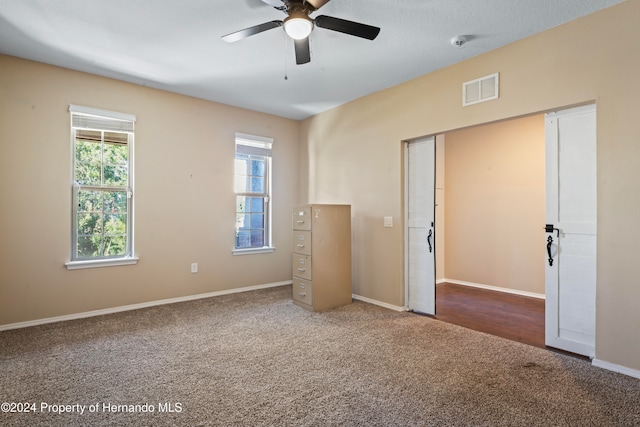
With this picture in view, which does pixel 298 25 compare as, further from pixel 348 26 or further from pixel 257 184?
pixel 257 184

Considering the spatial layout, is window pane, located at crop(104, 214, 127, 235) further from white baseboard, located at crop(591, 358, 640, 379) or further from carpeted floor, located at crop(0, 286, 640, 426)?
white baseboard, located at crop(591, 358, 640, 379)

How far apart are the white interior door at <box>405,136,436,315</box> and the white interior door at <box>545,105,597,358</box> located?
1.11 m

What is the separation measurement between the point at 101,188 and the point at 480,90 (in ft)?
13.6

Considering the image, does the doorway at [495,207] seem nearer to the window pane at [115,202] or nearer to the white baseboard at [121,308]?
the white baseboard at [121,308]

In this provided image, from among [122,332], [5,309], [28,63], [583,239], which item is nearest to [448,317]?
[583,239]

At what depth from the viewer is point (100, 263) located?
3.67m

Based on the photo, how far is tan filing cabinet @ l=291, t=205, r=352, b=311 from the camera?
3875 millimetres

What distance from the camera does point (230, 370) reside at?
2398 millimetres

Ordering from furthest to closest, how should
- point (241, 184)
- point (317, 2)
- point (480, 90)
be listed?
point (241, 184) → point (480, 90) → point (317, 2)

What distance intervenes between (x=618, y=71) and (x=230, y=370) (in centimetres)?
352

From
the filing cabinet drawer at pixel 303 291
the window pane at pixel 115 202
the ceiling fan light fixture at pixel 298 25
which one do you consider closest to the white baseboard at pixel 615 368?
the filing cabinet drawer at pixel 303 291

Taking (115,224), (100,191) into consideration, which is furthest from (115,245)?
(100,191)

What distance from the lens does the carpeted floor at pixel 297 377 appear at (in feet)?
6.10

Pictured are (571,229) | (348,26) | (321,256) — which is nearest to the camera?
(348,26)
